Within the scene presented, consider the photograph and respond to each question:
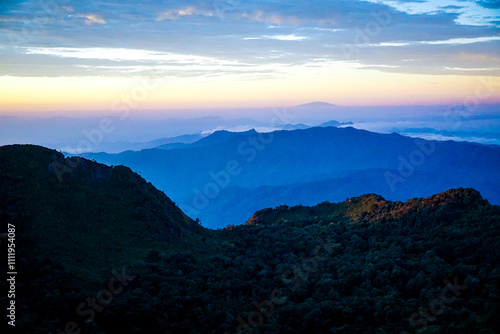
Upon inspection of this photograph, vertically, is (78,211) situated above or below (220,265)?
above

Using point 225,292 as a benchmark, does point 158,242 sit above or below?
above

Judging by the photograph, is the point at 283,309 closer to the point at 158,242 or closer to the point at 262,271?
the point at 262,271

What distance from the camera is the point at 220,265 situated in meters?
42.5

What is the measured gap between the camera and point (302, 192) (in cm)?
19475

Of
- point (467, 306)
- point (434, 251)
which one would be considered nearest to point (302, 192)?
point (434, 251)

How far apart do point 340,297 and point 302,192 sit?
160201 millimetres

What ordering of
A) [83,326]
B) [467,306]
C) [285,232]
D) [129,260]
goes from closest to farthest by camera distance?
[83,326] → [467,306] → [129,260] → [285,232]

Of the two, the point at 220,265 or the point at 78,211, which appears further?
the point at 220,265

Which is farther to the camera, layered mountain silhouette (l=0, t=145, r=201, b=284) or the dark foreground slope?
layered mountain silhouette (l=0, t=145, r=201, b=284)

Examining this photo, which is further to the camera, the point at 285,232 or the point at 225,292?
the point at 285,232

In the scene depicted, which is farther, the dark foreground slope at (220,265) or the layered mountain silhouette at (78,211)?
the layered mountain silhouette at (78,211)

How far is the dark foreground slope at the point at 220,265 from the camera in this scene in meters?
29.6

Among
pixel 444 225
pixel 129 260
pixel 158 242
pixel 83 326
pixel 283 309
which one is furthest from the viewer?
pixel 444 225

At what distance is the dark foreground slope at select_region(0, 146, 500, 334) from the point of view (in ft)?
97.1
